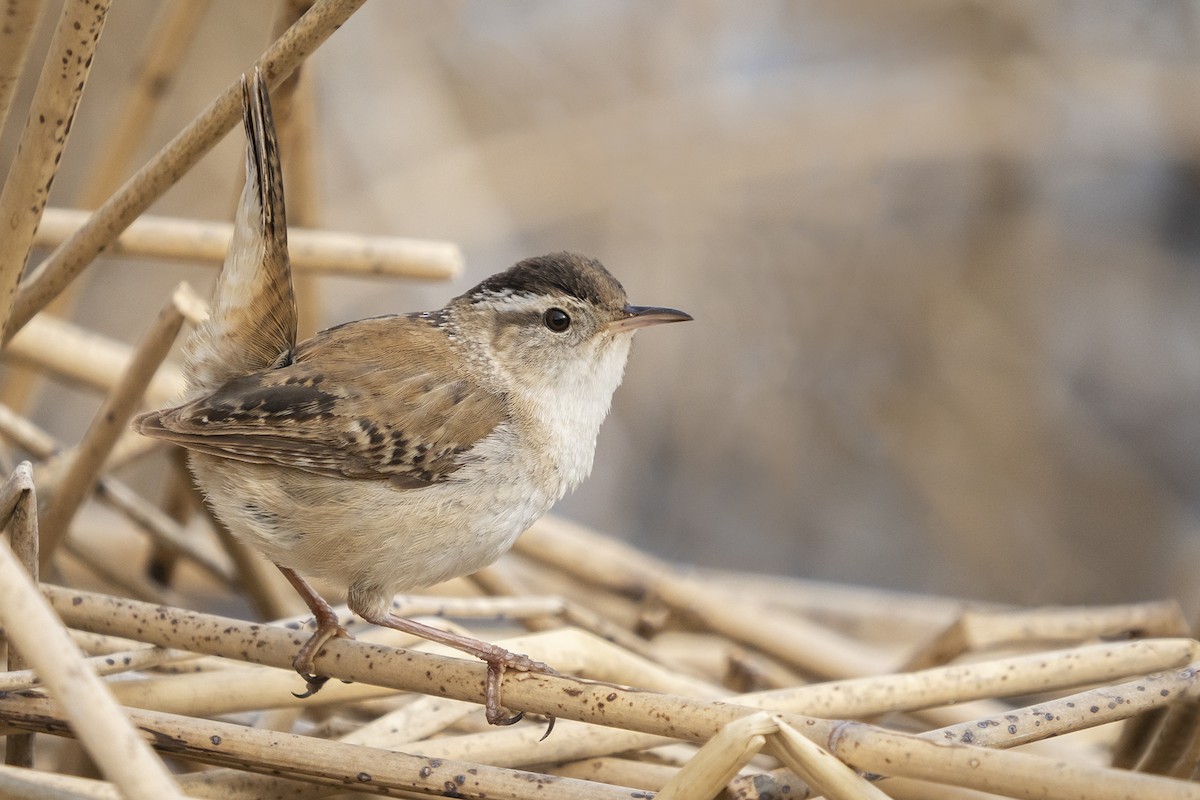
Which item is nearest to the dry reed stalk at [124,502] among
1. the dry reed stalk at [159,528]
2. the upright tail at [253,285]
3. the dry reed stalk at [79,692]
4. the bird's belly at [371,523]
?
the dry reed stalk at [159,528]

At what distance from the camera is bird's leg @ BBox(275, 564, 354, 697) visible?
1955mm

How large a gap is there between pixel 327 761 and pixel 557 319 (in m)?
1.09

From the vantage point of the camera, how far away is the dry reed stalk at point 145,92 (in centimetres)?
280

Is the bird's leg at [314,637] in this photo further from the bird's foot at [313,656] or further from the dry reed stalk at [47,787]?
the dry reed stalk at [47,787]

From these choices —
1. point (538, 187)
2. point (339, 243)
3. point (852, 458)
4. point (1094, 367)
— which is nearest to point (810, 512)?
point (852, 458)

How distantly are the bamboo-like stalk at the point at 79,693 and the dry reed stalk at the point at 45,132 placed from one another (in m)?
0.70

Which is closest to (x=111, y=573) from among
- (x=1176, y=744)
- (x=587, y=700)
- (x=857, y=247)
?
(x=587, y=700)

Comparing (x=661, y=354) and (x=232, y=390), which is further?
(x=661, y=354)

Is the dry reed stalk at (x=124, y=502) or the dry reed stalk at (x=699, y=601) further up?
the dry reed stalk at (x=124, y=502)

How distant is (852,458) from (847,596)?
5.19 ft

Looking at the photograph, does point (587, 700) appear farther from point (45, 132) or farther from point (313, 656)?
point (45, 132)

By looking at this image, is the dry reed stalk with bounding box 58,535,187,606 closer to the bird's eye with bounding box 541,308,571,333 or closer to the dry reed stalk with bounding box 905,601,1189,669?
the bird's eye with bounding box 541,308,571,333

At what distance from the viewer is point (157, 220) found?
2631 millimetres

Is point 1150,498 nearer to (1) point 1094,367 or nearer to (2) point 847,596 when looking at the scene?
(1) point 1094,367
